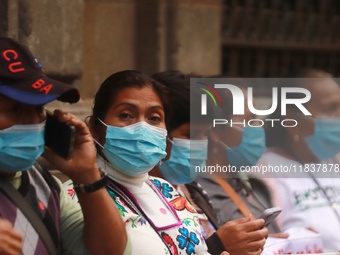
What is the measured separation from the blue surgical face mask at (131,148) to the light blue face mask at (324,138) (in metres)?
2.19

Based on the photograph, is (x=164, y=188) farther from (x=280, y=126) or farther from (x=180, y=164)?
(x=280, y=126)

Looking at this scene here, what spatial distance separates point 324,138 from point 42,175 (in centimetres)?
294

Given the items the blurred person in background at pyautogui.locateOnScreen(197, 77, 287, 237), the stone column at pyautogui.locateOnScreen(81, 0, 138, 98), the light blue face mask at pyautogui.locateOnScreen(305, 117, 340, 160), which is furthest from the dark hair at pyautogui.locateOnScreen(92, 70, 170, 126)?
the stone column at pyautogui.locateOnScreen(81, 0, 138, 98)

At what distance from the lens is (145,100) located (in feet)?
13.5

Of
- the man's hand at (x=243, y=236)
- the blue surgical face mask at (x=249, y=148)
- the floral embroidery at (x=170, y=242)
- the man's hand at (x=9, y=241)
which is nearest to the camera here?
the man's hand at (x=9, y=241)

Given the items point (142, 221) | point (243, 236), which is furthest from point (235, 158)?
point (142, 221)

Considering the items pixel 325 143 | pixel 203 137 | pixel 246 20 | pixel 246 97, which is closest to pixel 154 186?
pixel 203 137

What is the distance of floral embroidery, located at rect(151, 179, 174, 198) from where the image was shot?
4176mm

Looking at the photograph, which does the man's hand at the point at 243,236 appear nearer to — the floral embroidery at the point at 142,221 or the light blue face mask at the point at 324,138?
the floral embroidery at the point at 142,221

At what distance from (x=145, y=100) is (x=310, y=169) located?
2.02 meters

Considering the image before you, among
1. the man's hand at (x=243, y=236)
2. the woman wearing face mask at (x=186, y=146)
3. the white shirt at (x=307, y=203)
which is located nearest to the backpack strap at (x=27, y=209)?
the man's hand at (x=243, y=236)

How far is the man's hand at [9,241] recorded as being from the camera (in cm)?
310

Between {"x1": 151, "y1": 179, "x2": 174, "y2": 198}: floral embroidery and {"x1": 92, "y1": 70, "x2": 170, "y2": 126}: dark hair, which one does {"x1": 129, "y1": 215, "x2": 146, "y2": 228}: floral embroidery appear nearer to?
{"x1": 151, "y1": 179, "x2": 174, "y2": 198}: floral embroidery

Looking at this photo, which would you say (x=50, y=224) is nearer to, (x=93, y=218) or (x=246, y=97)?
(x=93, y=218)
